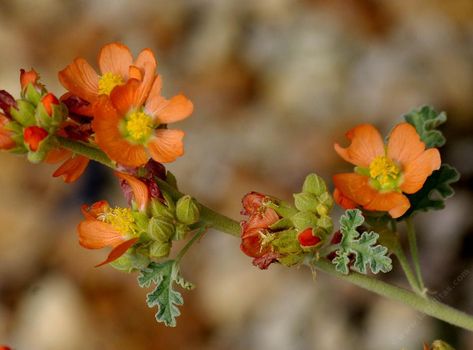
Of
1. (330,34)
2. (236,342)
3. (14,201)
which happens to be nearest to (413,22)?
(330,34)

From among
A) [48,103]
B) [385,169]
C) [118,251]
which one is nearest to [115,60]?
[48,103]

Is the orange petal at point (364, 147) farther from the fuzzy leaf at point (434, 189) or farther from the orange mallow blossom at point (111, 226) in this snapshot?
the orange mallow blossom at point (111, 226)

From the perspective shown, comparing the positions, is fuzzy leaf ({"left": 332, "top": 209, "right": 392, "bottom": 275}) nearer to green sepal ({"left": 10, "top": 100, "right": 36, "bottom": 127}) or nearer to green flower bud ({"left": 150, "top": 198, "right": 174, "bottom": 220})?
green flower bud ({"left": 150, "top": 198, "right": 174, "bottom": 220})

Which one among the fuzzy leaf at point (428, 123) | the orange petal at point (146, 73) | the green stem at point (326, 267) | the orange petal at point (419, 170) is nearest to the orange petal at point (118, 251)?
the green stem at point (326, 267)

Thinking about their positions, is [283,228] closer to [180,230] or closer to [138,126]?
[180,230]

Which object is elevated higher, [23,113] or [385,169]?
[23,113]
